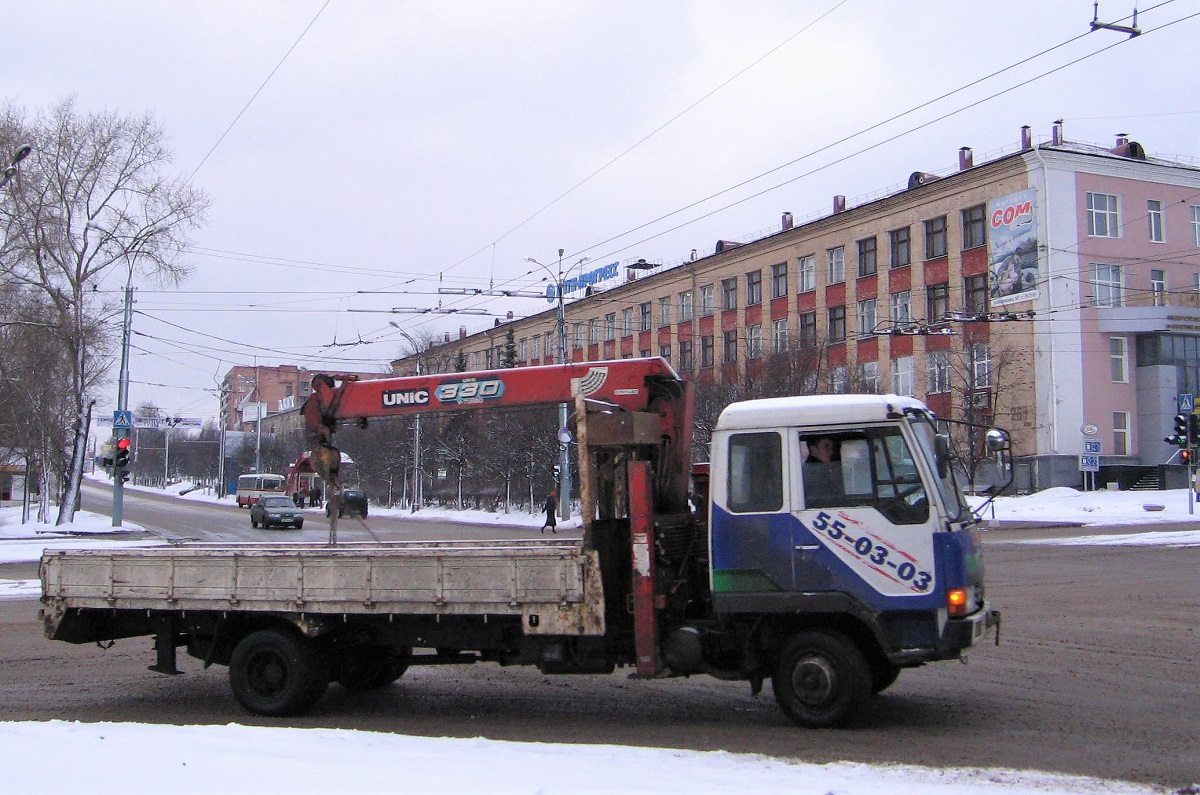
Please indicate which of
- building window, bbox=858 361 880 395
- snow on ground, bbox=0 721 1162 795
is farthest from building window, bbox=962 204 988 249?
snow on ground, bbox=0 721 1162 795

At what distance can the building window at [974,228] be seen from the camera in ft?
158

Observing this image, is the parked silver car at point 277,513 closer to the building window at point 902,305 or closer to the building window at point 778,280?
the building window at point 778,280

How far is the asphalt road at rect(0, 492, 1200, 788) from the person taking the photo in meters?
7.59

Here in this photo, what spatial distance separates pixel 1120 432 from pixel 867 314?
13001mm

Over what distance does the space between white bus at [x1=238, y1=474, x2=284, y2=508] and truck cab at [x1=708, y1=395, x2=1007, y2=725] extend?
6399cm

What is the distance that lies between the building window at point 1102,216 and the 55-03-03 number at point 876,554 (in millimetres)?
44633

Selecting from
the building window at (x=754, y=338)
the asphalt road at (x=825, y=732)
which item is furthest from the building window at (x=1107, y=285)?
the asphalt road at (x=825, y=732)

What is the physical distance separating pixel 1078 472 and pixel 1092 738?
42.6m

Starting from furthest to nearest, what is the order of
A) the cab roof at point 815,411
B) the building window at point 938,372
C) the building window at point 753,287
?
1. the building window at point 753,287
2. the building window at point 938,372
3. the cab roof at point 815,411

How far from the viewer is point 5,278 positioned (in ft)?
133

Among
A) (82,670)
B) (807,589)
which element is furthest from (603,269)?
(807,589)

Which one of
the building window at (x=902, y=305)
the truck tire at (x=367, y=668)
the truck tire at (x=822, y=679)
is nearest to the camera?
the truck tire at (x=822, y=679)

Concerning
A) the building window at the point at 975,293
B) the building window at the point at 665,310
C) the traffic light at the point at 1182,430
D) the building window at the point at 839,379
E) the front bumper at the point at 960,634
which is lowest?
the front bumper at the point at 960,634

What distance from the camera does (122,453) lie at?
117 ft
